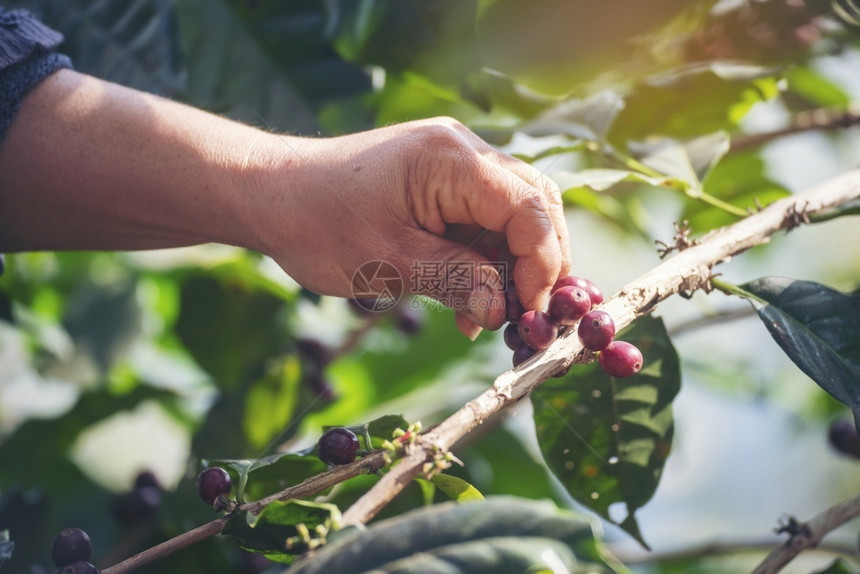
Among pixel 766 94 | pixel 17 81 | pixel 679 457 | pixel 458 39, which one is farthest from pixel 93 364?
pixel 766 94

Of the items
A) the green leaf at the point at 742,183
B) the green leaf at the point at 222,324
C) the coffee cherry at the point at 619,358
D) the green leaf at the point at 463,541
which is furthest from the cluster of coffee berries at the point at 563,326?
the green leaf at the point at 222,324

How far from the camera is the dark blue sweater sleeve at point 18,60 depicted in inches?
53.6

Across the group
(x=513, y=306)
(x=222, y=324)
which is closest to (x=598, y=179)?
(x=513, y=306)

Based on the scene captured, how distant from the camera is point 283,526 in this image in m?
0.90

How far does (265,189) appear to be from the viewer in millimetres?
1266

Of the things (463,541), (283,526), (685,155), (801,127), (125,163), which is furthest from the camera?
(801,127)

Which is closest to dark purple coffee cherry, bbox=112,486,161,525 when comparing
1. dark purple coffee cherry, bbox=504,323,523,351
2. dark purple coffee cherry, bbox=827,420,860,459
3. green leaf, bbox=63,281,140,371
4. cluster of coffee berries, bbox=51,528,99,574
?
green leaf, bbox=63,281,140,371

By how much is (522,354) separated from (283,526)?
0.40 meters

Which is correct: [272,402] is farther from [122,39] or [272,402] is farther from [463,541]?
[463,541]

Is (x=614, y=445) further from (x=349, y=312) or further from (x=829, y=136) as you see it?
(x=829, y=136)

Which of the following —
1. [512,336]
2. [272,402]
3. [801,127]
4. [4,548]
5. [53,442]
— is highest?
[801,127]

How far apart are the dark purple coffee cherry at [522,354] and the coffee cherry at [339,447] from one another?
0.82ft

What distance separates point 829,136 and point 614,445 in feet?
4.90

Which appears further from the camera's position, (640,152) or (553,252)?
(640,152)
